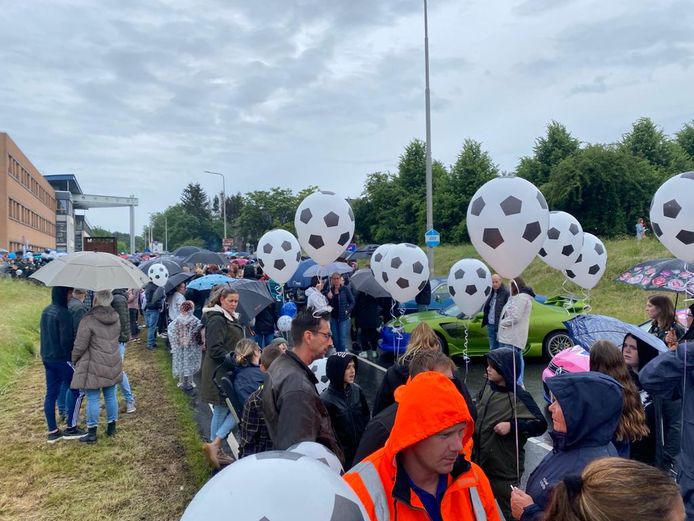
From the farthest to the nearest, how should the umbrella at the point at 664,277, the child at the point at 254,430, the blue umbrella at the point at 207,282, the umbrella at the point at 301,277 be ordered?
1. the umbrella at the point at 301,277
2. the blue umbrella at the point at 207,282
3. the umbrella at the point at 664,277
4. the child at the point at 254,430

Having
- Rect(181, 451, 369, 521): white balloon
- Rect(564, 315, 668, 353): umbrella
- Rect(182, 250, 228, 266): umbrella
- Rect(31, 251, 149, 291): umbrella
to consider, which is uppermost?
Rect(182, 250, 228, 266): umbrella

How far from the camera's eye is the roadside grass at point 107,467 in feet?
14.5

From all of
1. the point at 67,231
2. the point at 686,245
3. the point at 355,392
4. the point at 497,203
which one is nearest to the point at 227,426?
the point at 355,392

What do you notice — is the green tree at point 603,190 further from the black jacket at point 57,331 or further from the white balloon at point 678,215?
the black jacket at point 57,331

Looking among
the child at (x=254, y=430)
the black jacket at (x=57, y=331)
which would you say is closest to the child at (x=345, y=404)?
the child at (x=254, y=430)

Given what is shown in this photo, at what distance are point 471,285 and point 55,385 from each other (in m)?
6.05

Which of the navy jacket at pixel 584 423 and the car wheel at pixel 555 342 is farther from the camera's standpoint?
the car wheel at pixel 555 342

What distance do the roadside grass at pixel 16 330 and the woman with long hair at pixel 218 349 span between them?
4.97m

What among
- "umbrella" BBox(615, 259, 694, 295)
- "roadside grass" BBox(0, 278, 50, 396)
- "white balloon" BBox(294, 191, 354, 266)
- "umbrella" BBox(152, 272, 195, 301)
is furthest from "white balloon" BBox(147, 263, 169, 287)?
"umbrella" BBox(615, 259, 694, 295)

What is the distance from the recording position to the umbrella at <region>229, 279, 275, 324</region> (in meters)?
7.37

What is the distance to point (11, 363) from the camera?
958 cm

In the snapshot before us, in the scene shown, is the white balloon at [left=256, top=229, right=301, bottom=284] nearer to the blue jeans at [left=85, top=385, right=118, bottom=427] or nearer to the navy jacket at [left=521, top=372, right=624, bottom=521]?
the blue jeans at [left=85, top=385, right=118, bottom=427]

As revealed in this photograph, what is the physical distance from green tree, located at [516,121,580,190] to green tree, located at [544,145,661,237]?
6.86 meters

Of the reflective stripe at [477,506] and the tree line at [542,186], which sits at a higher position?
the tree line at [542,186]
